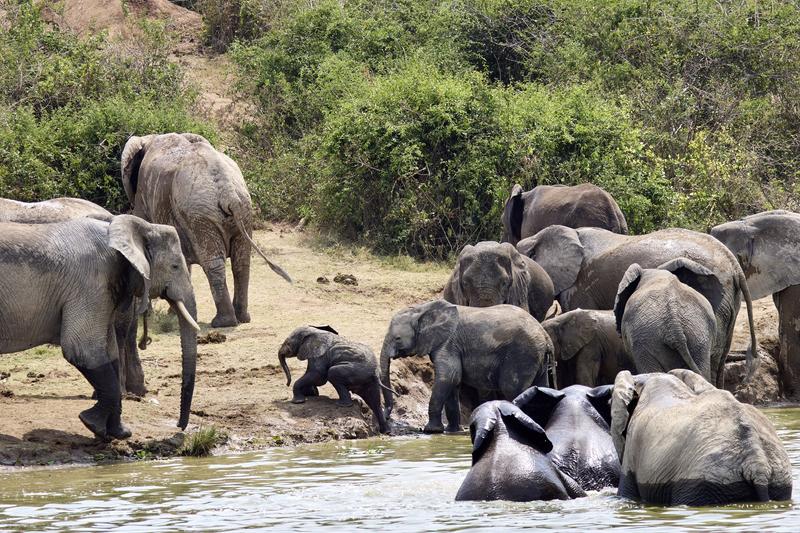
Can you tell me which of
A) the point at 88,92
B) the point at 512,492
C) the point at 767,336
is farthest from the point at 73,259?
the point at 88,92

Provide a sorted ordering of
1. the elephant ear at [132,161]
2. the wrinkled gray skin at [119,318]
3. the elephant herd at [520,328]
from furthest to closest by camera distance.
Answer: the elephant ear at [132,161], the wrinkled gray skin at [119,318], the elephant herd at [520,328]

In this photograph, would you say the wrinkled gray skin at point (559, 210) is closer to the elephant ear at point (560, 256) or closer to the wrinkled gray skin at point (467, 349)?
the elephant ear at point (560, 256)

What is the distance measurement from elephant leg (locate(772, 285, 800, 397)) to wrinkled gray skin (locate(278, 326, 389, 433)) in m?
4.61

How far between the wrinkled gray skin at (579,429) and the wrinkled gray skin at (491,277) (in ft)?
13.7

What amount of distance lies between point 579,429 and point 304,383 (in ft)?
13.0

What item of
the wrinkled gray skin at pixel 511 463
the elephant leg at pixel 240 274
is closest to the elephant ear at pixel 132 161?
the elephant leg at pixel 240 274

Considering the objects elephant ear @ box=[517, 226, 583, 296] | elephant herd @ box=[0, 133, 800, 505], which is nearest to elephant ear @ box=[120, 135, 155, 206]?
elephant herd @ box=[0, 133, 800, 505]

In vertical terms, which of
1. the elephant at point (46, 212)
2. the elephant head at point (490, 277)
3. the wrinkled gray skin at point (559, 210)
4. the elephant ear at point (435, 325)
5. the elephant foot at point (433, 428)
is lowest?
the elephant foot at point (433, 428)

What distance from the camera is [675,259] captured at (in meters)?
12.1

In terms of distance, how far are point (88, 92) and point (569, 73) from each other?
7309 mm

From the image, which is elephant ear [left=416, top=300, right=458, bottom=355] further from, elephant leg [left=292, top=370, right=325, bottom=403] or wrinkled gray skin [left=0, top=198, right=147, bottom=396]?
wrinkled gray skin [left=0, top=198, right=147, bottom=396]

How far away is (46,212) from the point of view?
11.9 m

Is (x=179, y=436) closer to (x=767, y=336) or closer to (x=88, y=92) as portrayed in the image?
(x=767, y=336)

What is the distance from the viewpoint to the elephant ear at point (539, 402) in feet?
29.1
